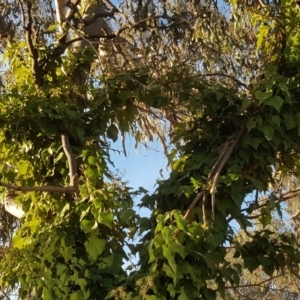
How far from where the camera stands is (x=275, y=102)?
10.3 feet

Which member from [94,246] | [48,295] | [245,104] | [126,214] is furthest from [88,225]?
[245,104]

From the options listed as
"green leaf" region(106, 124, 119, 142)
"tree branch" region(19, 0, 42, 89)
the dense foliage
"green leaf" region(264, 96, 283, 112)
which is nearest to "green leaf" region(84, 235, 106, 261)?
the dense foliage

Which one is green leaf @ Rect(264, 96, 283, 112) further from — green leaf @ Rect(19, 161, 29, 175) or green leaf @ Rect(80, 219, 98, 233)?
green leaf @ Rect(19, 161, 29, 175)

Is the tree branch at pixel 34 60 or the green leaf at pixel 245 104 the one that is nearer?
the green leaf at pixel 245 104

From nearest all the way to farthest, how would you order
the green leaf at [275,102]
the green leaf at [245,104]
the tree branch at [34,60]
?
the green leaf at [275,102], the green leaf at [245,104], the tree branch at [34,60]

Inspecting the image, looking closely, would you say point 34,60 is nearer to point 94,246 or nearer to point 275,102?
point 94,246

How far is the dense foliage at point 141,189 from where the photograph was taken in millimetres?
3070

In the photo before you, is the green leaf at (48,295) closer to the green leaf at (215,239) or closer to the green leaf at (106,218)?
the green leaf at (106,218)

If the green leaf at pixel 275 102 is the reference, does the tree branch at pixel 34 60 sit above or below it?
above

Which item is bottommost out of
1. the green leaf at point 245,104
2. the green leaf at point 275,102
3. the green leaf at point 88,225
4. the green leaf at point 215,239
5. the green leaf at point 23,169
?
the green leaf at point 215,239

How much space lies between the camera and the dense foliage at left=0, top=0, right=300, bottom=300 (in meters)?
3.07

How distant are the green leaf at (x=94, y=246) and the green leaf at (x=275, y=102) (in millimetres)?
1068

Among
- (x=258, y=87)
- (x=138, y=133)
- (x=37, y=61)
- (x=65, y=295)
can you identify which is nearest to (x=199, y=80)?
(x=258, y=87)

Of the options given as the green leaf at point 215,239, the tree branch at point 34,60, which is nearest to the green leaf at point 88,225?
the green leaf at point 215,239
